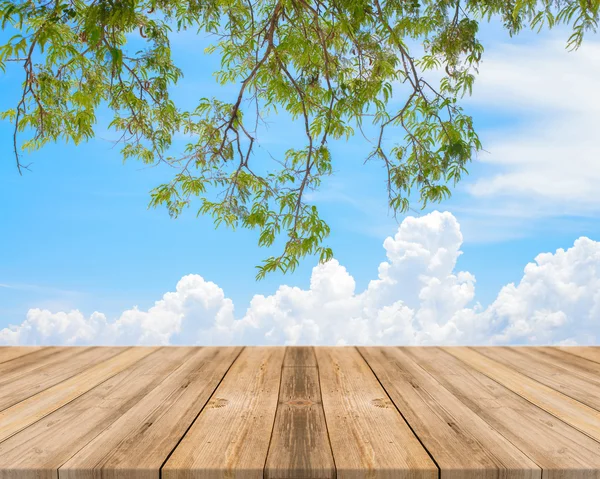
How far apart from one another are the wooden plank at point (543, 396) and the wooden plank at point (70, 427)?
135cm

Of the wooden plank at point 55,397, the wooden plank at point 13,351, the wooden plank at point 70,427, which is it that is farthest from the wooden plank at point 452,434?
the wooden plank at point 13,351

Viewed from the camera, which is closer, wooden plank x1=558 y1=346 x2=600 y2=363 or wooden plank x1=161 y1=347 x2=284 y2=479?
wooden plank x1=161 y1=347 x2=284 y2=479

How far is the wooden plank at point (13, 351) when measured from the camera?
9.42ft

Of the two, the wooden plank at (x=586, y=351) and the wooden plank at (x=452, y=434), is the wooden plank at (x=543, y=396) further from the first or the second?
the wooden plank at (x=586, y=351)

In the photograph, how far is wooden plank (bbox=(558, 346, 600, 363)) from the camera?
2949mm

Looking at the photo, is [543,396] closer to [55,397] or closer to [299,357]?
[299,357]

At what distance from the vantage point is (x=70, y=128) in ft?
12.7

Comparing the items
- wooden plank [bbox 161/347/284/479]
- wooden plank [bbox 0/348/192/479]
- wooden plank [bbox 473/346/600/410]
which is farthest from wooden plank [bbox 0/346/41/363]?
wooden plank [bbox 473/346/600/410]

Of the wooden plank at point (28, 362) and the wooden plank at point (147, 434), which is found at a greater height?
the wooden plank at point (28, 362)

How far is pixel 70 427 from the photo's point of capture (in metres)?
1.62

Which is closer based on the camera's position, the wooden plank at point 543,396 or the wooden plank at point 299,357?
the wooden plank at point 543,396

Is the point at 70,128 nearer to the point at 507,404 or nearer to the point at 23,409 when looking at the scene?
the point at 23,409

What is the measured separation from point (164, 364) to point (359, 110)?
6.20ft

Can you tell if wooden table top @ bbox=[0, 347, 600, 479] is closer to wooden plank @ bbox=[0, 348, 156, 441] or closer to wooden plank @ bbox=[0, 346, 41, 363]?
wooden plank @ bbox=[0, 348, 156, 441]
